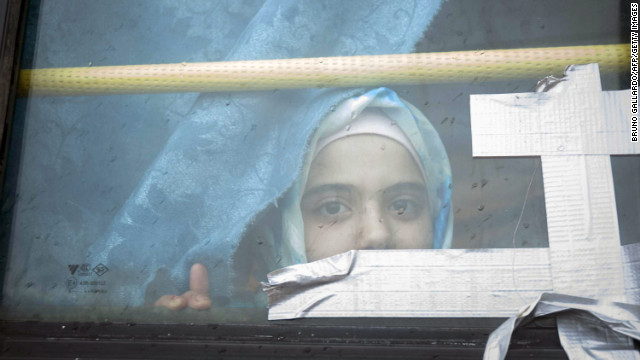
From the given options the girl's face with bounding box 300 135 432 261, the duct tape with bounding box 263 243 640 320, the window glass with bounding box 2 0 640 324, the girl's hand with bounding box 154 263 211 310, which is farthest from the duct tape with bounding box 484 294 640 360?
the girl's hand with bounding box 154 263 211 310

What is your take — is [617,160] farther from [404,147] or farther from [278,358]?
[278,358]

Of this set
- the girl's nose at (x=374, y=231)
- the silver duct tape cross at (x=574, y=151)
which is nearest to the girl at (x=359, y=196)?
the girl's nose at (x=374, y=231)

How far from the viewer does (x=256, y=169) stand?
4.25ft

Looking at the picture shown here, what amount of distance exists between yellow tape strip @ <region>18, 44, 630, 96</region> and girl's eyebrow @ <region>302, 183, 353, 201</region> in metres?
0.27

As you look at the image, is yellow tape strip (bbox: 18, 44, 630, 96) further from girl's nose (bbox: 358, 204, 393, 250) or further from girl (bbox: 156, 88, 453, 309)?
girl's nose (bbox: 358, 204, 393, 250)

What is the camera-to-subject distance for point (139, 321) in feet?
4.10

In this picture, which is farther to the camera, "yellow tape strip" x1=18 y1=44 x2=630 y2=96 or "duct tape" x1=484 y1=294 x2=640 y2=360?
"yellow tape strip" x1=18 y1=44 x2=630 y2=96

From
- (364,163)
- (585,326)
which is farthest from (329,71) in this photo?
(585,326)

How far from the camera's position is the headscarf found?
4.08ft

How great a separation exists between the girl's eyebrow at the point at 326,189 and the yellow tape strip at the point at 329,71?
266 millimetres

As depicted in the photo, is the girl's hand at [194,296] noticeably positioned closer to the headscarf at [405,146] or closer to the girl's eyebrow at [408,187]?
the headscarf at [405,146]

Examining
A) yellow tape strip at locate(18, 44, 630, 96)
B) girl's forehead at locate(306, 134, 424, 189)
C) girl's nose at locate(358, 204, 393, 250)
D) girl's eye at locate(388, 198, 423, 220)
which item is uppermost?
yellow tape strip at locate(18, 44, 630, 96)

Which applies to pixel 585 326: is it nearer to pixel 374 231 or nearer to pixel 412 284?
pixel 412 284

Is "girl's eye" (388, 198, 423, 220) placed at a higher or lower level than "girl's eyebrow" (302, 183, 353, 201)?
lower
